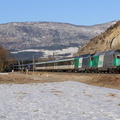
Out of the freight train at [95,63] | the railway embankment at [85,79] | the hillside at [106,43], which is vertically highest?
the hillside at [106,43]

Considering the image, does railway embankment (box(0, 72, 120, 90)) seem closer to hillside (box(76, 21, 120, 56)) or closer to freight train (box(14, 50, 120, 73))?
freight train (box(14, 50, 120, 73))

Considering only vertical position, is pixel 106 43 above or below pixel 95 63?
above

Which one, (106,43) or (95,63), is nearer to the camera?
(95,63)

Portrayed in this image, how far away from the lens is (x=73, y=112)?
14.1 m

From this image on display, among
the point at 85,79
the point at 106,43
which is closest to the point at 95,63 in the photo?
the point at 85,79

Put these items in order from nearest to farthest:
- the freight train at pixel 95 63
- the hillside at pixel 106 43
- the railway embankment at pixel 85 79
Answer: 1. the railway embankment at pixel 85 79
2. the freight train at pixel 95 63
3. the hillside at pixel 106 43

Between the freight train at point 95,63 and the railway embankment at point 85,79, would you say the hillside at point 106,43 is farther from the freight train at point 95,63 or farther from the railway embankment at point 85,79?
the railway embankment at point 85,79

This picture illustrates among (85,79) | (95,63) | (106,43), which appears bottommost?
(85,79)

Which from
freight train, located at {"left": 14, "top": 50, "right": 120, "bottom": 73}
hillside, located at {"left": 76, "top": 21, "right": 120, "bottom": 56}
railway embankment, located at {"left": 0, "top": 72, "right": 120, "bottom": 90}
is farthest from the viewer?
hillside, located at {"left": 76, "top": 21, "right": 120, "bottom": 56}

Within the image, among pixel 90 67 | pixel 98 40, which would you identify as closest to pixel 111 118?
pixel 90 67

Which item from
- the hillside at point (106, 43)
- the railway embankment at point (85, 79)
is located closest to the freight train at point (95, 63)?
the railway embankment at point (85, 79)

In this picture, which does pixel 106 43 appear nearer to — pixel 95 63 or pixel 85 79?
pixel 95 63

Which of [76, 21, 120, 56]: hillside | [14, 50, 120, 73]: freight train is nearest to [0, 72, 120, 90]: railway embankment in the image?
[14, 50, 120, 73]: freight train

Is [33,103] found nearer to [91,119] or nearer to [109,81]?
[91,119]
